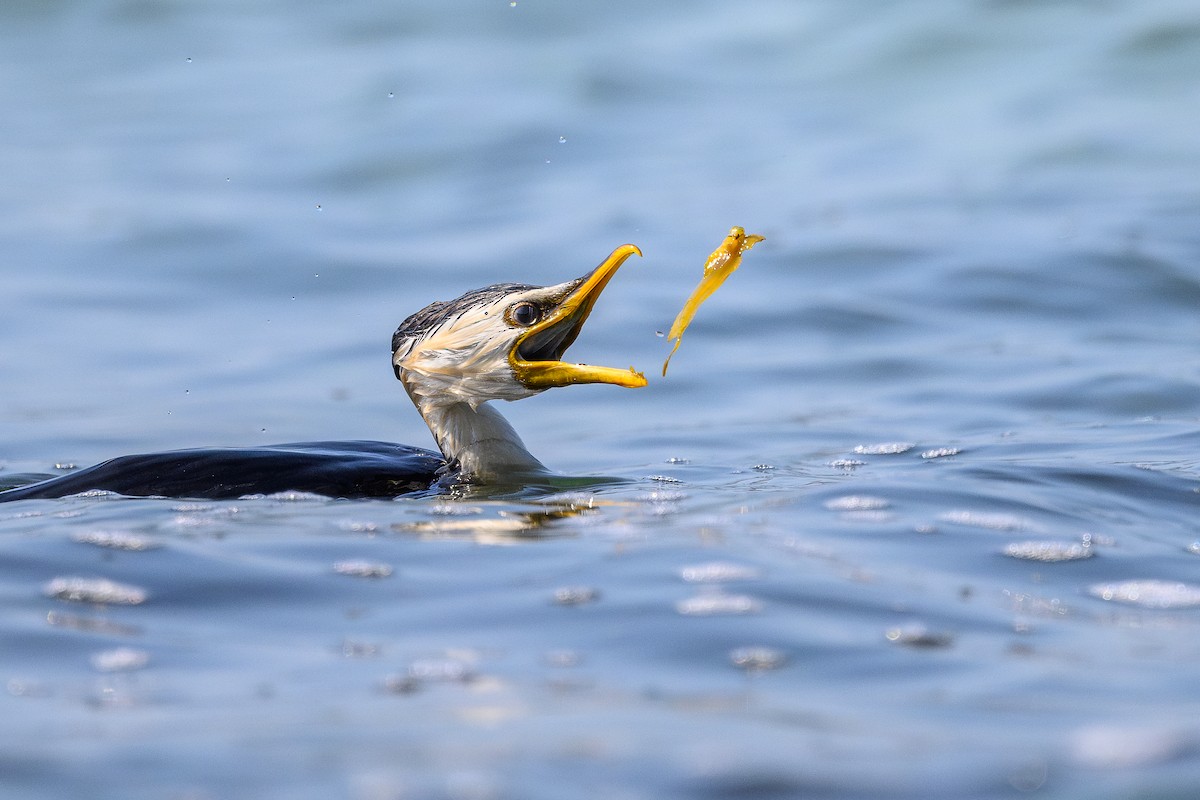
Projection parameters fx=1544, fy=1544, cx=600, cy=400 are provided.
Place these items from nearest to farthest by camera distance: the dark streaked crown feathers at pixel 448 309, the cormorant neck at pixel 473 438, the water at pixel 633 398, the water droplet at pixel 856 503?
the water at pixel 633 398 → the water droplet at pixel 856 503 → the dark streaked crown feathers at pixel 448 309 → the cormorant neck at pixel 473 438

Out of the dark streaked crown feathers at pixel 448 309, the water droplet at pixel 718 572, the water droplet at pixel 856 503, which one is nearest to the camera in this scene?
the water droplet at pixel 718 572

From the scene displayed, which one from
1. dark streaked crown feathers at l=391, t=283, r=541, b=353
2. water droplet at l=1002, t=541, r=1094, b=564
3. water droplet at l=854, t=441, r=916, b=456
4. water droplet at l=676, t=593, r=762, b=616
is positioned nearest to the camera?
water droplet at l=676, t=593, r=762, b=616

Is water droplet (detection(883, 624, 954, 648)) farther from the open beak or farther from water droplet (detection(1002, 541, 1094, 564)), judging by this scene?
the open beak

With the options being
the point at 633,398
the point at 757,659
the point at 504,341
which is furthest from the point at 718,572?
the point at 633,398

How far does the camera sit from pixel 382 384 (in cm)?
810

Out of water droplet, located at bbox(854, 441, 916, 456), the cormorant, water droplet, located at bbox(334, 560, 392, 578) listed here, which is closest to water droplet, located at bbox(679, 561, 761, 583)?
water droplet, located at bbox(334, 560, 392, 578)

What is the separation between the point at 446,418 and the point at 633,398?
246 centimetres

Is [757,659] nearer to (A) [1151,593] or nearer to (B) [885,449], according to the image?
(A) [1151,593]

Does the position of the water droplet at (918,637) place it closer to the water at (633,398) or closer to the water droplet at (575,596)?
the water at (633,398)

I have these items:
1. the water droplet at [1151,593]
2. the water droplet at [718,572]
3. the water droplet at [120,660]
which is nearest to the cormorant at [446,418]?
the water droplet at [718,572]

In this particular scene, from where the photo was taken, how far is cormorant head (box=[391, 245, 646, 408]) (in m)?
5.07

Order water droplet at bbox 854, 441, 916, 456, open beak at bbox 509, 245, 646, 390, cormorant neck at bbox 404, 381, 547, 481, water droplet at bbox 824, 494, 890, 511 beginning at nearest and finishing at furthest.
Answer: water droplet at bbox 824, 494, 890, 511 → open beak at bbox 509, 245, 646, 390 → cormorant neck at bbox 404, 381, 547, 481 → water droplet at bbox 854, 441, 916, 456

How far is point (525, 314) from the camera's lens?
16.9 feet

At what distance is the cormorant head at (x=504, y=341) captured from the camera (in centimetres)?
507
